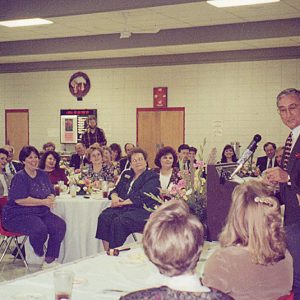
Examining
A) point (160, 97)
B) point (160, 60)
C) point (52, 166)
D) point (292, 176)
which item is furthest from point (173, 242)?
point (160, 97)

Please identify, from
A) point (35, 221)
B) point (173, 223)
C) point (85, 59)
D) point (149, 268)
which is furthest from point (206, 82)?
point (173, 223)

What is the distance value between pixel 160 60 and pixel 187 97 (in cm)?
96

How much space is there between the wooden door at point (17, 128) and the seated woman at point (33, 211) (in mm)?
7663

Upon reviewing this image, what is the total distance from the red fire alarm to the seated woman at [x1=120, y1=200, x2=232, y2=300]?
34.4 feet

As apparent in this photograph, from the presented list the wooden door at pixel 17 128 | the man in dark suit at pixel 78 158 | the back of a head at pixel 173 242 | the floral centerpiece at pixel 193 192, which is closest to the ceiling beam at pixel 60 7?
the man in dark suit at pixel 78 158

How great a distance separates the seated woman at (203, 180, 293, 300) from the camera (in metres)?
2.40

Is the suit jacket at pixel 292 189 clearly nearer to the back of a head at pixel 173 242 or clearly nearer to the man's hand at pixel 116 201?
the back of a head at pixel 173 242

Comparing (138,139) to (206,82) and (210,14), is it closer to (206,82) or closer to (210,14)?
(206,82)

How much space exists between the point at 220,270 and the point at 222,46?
8833mm

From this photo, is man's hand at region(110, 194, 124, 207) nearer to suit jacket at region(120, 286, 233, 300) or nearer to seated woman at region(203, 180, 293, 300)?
seated woman at region(203, 180, 293, 300)

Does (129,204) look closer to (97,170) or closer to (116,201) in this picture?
(116,201)

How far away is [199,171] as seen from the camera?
383 centimetres

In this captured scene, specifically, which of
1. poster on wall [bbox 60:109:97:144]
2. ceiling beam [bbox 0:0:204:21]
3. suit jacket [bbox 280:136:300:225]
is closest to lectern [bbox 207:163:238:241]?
suit jacket [bbox 280:136:300:225]

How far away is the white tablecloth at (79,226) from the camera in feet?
21.5
